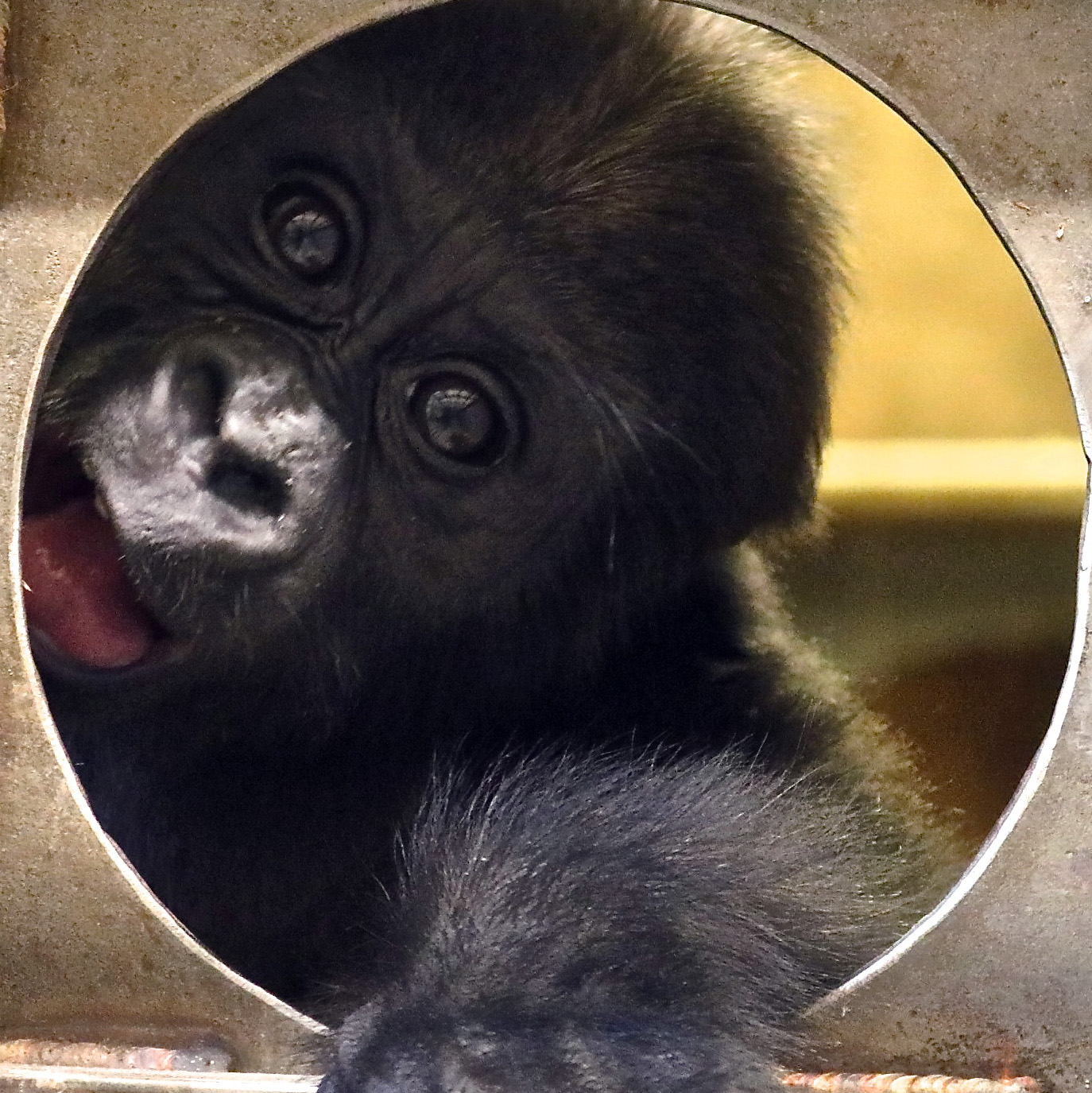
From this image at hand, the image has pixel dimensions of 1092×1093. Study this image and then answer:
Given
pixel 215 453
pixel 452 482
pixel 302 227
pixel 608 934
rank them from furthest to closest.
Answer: pixel 452 482 → pixel 302 227 → pixel 215 453 → pixel 608 934

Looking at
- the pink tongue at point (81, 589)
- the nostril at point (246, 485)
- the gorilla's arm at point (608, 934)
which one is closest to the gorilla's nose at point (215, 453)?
the nostril at point (246, 485)

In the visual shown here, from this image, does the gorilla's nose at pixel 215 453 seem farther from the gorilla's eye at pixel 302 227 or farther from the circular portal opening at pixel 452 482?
the gorilla's eye at pixel 302 227

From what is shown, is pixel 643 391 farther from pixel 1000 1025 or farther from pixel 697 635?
pixel 1000 1025

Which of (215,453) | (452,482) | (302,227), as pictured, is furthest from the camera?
(452,482)

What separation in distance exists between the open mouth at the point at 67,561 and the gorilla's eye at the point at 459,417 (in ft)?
1.35

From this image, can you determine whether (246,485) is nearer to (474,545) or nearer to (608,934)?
(474,545)

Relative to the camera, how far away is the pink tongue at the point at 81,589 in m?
1.60

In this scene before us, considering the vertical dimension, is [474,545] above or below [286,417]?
below

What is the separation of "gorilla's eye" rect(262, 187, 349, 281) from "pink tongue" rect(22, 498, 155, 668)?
0.40 meters

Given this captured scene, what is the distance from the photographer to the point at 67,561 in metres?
1.62

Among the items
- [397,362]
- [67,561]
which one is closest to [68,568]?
[67,561]

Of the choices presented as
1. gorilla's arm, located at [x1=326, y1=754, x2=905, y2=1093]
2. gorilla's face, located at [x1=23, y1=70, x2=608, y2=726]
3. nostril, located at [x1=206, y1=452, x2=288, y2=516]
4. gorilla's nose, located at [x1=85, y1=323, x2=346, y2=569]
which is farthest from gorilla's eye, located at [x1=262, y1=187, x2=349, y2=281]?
gorilla's arm, located at [x1=326, y1=754, x2=905, y2=1093]

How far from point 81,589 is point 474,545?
502 mm

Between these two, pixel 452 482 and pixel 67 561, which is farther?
pixel 452 482
